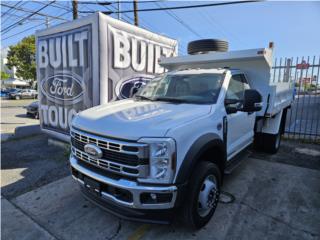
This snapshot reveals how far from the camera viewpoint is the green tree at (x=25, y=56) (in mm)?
36562

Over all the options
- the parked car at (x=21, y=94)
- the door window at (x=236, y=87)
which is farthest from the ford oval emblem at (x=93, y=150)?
the parked car at (x=21, y=94)

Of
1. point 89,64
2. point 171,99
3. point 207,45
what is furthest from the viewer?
point 207,45

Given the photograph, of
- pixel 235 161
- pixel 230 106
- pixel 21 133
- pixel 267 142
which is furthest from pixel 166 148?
pixel 21 133

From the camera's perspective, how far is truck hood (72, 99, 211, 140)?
216 cm

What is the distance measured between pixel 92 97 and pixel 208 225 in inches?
151

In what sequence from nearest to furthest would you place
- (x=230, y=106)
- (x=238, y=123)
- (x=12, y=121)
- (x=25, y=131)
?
1. (x=230, y=106)
2. (x=238, y=123)
3. (x=25, y=131)
4. (x=12, y=121)

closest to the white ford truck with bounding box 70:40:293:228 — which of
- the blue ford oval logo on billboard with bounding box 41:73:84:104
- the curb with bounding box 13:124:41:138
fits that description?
the blue ford oval logo on billboard with bounding box 41:73:84:104

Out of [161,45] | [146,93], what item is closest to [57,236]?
[146,93]

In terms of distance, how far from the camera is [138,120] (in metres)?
2.33

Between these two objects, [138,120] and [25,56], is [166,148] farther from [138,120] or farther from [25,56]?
[25,56]

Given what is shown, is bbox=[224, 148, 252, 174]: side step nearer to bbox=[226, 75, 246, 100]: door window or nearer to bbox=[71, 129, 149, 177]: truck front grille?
bbox=[226, 75, 246, 100]: door window

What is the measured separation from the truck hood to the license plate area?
565 mm

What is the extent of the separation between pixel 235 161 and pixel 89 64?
3908 mm

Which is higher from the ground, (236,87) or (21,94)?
(236,87)
